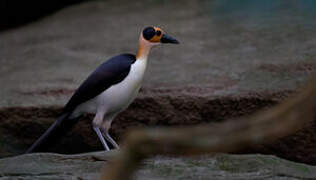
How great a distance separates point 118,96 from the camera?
12.9ft

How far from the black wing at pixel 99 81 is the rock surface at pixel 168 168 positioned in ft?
2.14

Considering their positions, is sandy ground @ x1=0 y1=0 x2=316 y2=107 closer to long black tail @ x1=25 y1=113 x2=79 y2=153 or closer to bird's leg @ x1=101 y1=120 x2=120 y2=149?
long black tail @ x1=25 y1=113 x2=79 y2=153

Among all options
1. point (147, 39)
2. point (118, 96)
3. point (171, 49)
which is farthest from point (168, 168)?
point (171, 49)

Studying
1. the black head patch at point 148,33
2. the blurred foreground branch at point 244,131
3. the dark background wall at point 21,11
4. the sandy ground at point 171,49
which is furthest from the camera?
the dark background wall at point 21,11

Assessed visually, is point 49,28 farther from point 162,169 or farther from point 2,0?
point 162,169

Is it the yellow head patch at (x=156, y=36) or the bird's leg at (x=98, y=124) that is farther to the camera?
the yellow head patch at (x=156, y=36)

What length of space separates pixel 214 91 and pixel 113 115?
0.76 m

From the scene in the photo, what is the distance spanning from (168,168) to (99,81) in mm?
1075

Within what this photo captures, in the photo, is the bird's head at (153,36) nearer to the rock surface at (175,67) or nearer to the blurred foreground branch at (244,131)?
the rock surface at (175,67)

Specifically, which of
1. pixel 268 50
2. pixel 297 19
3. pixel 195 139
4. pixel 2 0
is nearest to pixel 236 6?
pixel 297 19

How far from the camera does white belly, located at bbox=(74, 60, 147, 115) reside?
156 inches

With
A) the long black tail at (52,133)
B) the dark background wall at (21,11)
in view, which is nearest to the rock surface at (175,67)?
the long black tail at (52,133)

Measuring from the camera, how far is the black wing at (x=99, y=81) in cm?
394

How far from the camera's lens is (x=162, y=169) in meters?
3.12
